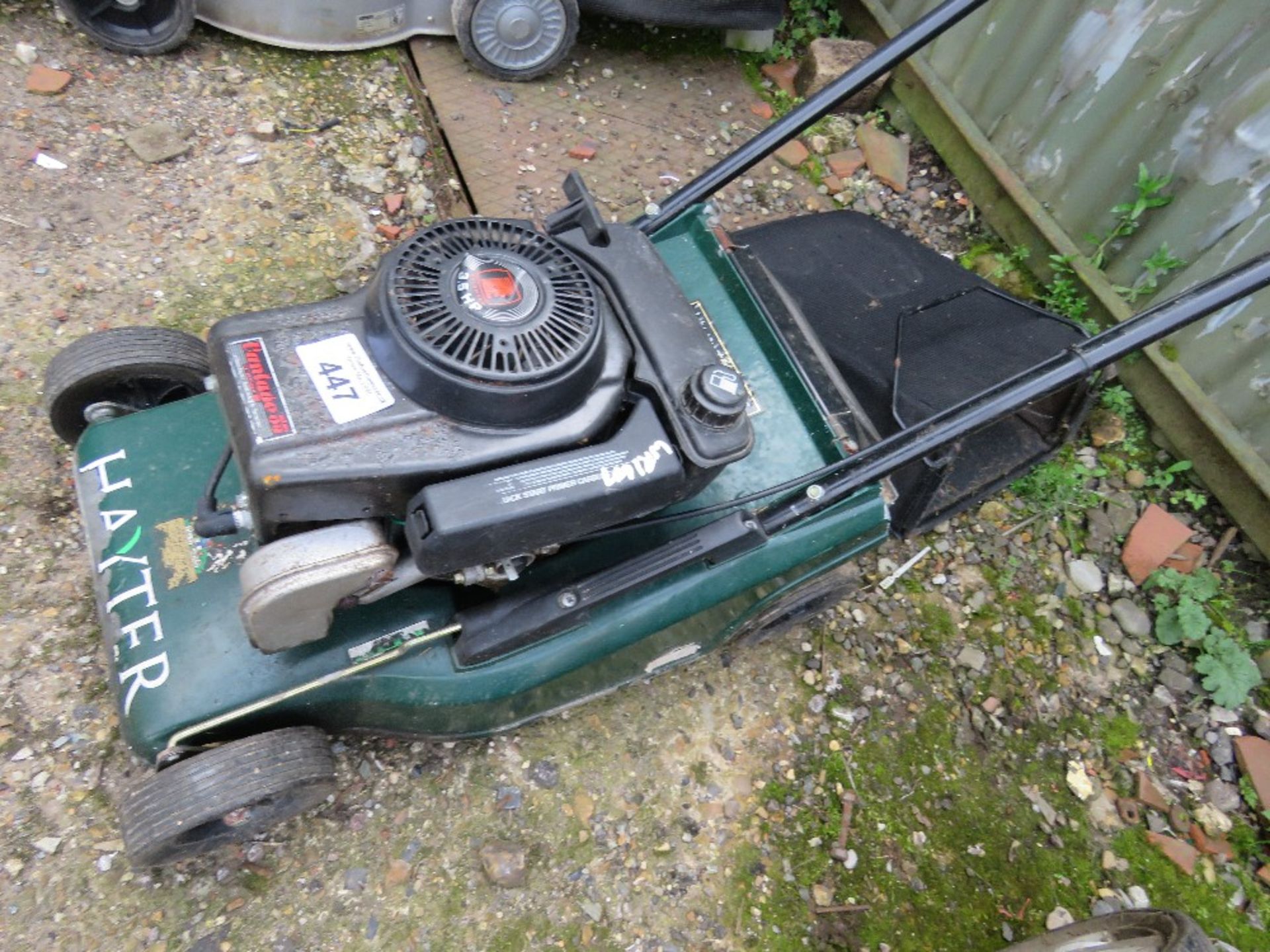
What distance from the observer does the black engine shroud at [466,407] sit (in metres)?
1.23

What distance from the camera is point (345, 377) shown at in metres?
1.28

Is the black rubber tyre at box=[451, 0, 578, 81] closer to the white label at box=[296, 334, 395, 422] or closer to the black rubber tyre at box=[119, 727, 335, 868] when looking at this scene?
the white label at box=[296, 334, 395, 422]

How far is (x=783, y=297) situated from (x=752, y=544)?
64cm

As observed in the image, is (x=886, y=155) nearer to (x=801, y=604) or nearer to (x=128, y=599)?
(x=801, y=604)

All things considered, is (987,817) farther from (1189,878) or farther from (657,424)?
(657,424)

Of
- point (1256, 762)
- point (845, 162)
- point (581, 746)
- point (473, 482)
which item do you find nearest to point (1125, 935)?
point (1256, 762)

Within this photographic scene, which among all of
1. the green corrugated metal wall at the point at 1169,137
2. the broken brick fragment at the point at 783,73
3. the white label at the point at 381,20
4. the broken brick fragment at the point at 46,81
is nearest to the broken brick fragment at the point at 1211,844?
the green corrugated metal wall at the point at 1169,137

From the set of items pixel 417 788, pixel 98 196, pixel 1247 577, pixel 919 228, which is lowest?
pixel 1247 577

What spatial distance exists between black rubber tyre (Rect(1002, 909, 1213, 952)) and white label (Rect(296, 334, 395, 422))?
1458 mm

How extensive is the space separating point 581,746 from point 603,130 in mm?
1857

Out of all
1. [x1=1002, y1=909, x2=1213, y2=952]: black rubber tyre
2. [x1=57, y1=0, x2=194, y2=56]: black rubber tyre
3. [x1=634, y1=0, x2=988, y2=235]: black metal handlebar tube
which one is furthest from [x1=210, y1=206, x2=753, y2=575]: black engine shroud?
[x1=57, y1=0, x2=194, y2=56]: black rubber tyre

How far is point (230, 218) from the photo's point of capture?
247 cm

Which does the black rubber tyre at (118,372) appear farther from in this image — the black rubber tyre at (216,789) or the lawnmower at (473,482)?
the black rubber tyre at (216,789)

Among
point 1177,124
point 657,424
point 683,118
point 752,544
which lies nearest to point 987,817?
point 752,544
